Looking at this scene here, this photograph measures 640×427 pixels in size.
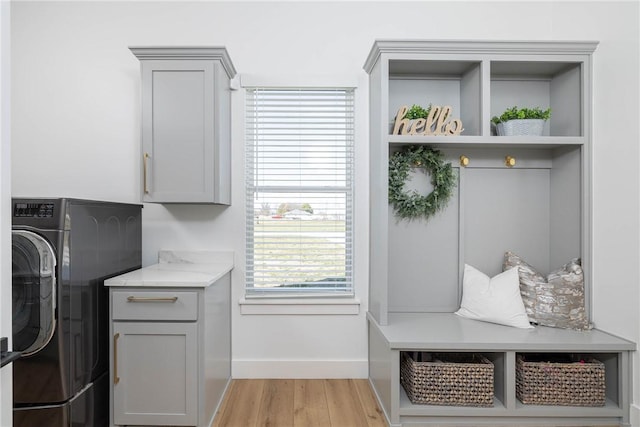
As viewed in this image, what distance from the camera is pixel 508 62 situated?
8.09 ft

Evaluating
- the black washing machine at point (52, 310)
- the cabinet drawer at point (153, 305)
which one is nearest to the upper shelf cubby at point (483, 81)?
the cabinet drawer at point (153, 305)

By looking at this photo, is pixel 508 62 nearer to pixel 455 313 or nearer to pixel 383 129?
pixel 383 129

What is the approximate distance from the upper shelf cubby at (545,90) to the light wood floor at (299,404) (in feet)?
6.85

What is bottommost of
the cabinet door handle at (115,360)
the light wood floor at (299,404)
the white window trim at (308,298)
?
the light wood floor at (299,404)

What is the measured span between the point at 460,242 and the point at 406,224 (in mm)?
382

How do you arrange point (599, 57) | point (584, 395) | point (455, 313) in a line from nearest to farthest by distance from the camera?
point (584, 395) → point (599, 57) → point (455, 313)

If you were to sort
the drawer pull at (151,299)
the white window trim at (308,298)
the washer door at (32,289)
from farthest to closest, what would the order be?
the white window trim at (308,298), the drawer pull at (151,299), the washer door at (32,289)

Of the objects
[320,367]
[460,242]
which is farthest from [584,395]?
[320,367]

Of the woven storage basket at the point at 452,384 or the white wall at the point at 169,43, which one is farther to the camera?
the white wall at the point at 169,43

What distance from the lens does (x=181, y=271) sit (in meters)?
2.38

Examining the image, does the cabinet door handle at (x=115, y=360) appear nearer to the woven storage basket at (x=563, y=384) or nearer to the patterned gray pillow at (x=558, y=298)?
the woven storage basket at (x=563, y=384)

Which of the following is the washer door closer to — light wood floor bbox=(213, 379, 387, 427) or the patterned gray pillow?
light wood floor bbox=(213, 379, 387, 427)

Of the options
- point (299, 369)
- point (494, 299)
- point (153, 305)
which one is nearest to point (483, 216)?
point (494, 299)

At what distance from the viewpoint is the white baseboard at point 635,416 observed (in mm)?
2092
